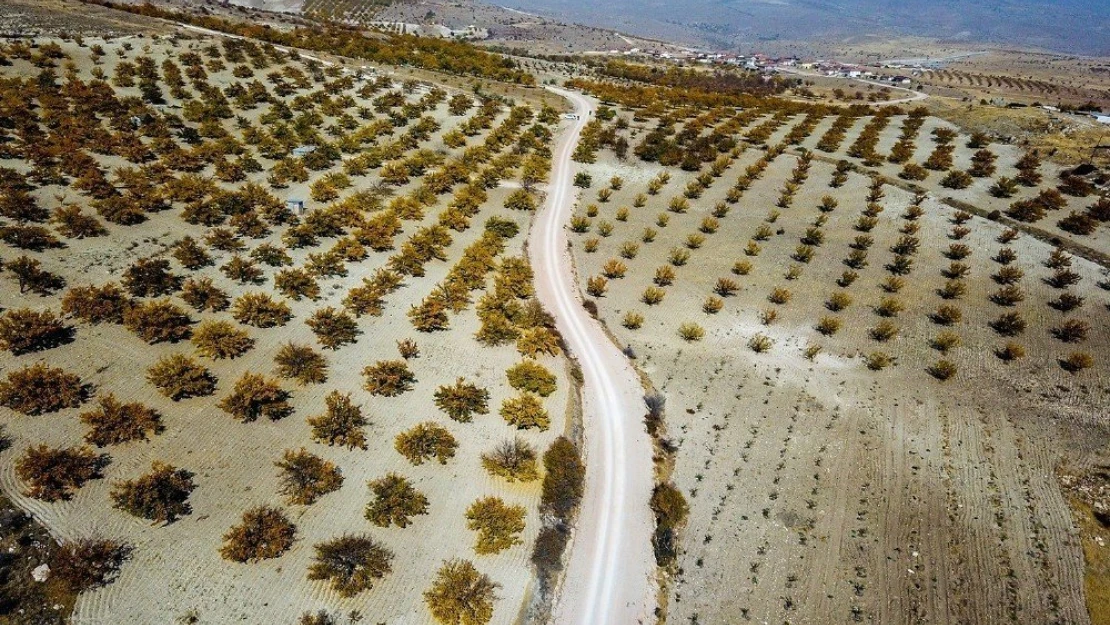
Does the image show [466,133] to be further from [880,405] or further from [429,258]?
[880,405]

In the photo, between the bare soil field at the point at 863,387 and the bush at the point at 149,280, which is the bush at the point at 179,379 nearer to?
the bush at the point at 149,280

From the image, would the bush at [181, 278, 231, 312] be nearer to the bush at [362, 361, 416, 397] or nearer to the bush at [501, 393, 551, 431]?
the bush at [362, 361, 416, 397]

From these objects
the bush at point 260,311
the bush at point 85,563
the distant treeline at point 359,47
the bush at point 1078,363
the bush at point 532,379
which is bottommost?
the bush at point 85,563

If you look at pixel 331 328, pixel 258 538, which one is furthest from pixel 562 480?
pixel 331 328

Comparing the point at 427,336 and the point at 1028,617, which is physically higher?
the point at 427,336

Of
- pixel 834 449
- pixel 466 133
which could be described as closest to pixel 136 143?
pixel 466 133

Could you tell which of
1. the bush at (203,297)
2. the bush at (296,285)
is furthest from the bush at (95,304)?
the bush at (296,285)

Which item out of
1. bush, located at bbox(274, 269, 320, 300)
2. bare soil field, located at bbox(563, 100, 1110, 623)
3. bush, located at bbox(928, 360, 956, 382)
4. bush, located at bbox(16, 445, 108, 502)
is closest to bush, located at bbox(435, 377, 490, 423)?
bare soil field, located at bbox(563, 100, 1110, 623)
